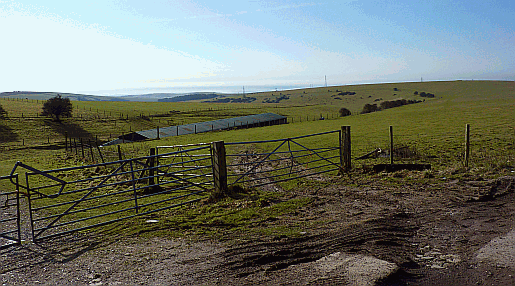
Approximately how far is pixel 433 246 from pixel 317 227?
2.17m

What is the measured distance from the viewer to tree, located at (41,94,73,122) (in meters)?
58.4

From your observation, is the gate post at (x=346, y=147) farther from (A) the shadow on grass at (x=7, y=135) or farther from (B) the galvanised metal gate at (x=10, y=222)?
(A) the shadow on grass at (x=7, y=135)

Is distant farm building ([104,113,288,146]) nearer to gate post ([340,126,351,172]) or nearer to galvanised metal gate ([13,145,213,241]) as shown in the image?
galvanised metal gate ([13,145,213,241])

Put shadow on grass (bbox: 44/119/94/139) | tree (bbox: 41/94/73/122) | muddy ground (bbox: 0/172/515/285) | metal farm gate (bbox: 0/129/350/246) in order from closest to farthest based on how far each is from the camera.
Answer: muddy ground (bbox: 0/172/515/285), metal farm gate (bbox: 0/129/350/246), shadow on grass (bbox: 44/119/94/139), tree (bbox: 41/94/73/122)

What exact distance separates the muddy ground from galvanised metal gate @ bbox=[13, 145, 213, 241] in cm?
88

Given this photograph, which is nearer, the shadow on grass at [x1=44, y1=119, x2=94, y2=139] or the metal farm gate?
the metal farm gate

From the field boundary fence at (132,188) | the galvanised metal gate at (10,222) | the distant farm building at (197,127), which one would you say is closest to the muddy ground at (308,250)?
the galvanised metal gate at (10,222)

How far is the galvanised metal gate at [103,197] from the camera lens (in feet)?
26.9

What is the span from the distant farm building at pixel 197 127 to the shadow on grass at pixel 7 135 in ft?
44.5

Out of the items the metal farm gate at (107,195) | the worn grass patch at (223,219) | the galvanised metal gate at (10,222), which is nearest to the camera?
the galvanised metal gate at (10,222)

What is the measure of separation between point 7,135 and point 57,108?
479 inches

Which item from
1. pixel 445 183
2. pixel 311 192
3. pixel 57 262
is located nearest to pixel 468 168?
pixel 445 183

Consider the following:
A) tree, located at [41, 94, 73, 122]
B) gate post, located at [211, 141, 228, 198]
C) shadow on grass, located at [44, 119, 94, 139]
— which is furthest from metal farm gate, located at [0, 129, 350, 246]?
tree, located at [41, 94, 73, 122]

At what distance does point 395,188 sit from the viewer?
10594 mm
